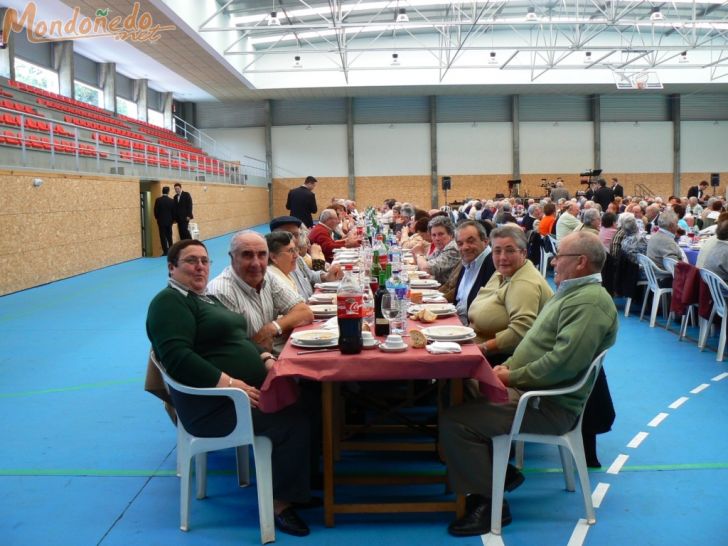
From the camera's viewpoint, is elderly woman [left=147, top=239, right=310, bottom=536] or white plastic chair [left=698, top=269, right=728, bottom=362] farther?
white plastic chair [left=698, top=269, right=728, bottom=362]

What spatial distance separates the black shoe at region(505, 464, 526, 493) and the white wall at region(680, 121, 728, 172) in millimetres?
26647

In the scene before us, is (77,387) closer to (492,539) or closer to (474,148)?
(492,539)

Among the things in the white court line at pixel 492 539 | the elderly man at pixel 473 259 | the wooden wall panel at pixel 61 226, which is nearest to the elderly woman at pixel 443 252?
the elderly man at pixel 473 259

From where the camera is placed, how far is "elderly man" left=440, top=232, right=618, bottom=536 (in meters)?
2.66

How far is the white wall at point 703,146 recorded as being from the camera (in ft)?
86.8

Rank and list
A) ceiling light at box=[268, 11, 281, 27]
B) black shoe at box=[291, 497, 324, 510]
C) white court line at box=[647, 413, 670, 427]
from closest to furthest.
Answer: black shoe at box=[291, 497, 324, 510], white court line at box=[647, 413, 670, 427], ceiling light at box=[268, 11, 281, 27]

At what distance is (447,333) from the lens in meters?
2.92

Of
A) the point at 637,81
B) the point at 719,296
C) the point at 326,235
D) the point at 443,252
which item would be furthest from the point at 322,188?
the point at 719,296

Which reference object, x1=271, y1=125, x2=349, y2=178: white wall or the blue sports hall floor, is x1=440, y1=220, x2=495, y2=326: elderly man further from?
x1=271, y1=125, x2=349, y2=178: white wall

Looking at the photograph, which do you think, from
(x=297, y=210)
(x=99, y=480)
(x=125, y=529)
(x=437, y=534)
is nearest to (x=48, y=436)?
(x=99, y=480)

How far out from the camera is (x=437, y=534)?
2.67 m

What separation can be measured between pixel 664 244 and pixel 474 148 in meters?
20.0

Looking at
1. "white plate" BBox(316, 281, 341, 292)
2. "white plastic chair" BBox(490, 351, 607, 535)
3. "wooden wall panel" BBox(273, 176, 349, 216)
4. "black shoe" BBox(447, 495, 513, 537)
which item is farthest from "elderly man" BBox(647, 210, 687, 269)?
"wooden wall panel" BBox(273, 176, 349, 216)

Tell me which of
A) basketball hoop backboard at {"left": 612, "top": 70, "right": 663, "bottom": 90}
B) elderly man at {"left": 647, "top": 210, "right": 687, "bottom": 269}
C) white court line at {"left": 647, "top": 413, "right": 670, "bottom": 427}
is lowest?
white court line at {"left": 647, "top": 413, "right": 670, "bottom": 427}
